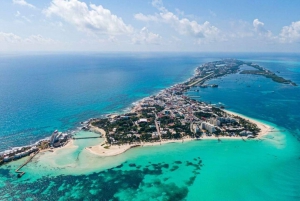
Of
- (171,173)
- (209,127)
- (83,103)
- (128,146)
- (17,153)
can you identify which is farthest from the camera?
(83,103)

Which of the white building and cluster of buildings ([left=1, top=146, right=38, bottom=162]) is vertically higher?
cluster of buildings ([left=1, top=146, right=38, bottom=162])

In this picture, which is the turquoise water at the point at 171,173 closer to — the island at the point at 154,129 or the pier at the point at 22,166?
the pier at the point at 22,166

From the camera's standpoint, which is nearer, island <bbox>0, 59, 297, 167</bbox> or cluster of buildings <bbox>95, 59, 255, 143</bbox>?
island <bbox>0, 59, 297, 167</bbox>

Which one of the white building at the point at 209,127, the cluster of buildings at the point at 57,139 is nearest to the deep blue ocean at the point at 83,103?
the cluster of buildings at the point at 57,139

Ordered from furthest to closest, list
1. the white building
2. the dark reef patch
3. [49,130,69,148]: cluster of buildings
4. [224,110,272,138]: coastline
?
1. the white building
2. [224,110,272,138]: coastline
3. [49,130,69,148]: cluster of buildings
4. the dark reef patch

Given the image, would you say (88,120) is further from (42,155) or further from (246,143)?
(246,143)

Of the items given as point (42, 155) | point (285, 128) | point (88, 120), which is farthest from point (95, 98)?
point (285, 128)

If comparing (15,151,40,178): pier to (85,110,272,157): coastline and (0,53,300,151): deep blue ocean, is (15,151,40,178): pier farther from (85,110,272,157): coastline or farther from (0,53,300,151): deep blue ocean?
(85,110,272,157): coastline

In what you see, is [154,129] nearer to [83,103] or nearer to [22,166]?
[22,166]

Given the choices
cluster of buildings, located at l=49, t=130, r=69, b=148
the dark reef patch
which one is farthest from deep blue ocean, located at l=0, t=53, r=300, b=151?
the dark reef patch

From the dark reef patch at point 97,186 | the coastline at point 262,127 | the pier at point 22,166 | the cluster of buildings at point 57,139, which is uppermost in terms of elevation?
the cluster of buildings at point 57,139

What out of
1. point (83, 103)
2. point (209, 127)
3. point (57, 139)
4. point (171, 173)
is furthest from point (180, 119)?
point (83, 103)
